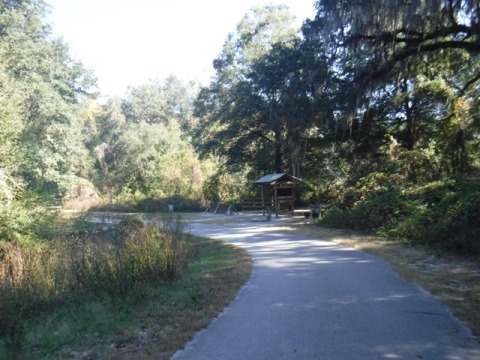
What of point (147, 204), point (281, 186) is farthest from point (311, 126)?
point (147, 204)

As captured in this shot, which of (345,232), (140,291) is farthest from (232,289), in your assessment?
(345,232)

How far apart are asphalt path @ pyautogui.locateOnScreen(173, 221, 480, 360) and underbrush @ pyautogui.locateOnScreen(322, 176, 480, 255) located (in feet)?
10.3

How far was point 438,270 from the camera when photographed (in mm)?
9727

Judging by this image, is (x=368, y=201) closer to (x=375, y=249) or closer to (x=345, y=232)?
(x=345, y=232)

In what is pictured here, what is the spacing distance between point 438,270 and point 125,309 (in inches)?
275

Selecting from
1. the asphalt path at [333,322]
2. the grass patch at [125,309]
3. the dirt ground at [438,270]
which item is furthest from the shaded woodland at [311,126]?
the grass patch at [125,309]

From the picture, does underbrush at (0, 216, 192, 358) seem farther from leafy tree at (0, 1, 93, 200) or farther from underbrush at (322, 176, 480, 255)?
leafy tree at (0, 1, 93, 200)

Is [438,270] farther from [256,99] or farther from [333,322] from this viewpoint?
[256,99]

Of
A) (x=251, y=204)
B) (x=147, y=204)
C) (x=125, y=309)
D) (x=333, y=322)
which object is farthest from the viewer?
(x=147, y=204)

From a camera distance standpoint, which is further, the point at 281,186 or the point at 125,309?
the point at 281,186

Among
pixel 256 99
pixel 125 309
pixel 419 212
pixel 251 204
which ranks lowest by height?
pixel 125 309

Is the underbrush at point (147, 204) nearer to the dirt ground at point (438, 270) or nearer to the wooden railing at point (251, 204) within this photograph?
the wooden railing at point (251, 204)

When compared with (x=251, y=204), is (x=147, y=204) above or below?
A: above

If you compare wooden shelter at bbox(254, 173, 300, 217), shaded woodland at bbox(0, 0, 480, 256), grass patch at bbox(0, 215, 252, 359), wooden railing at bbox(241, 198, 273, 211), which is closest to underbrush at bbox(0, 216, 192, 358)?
grass patch at bbox(0, 215, 252, 359)
